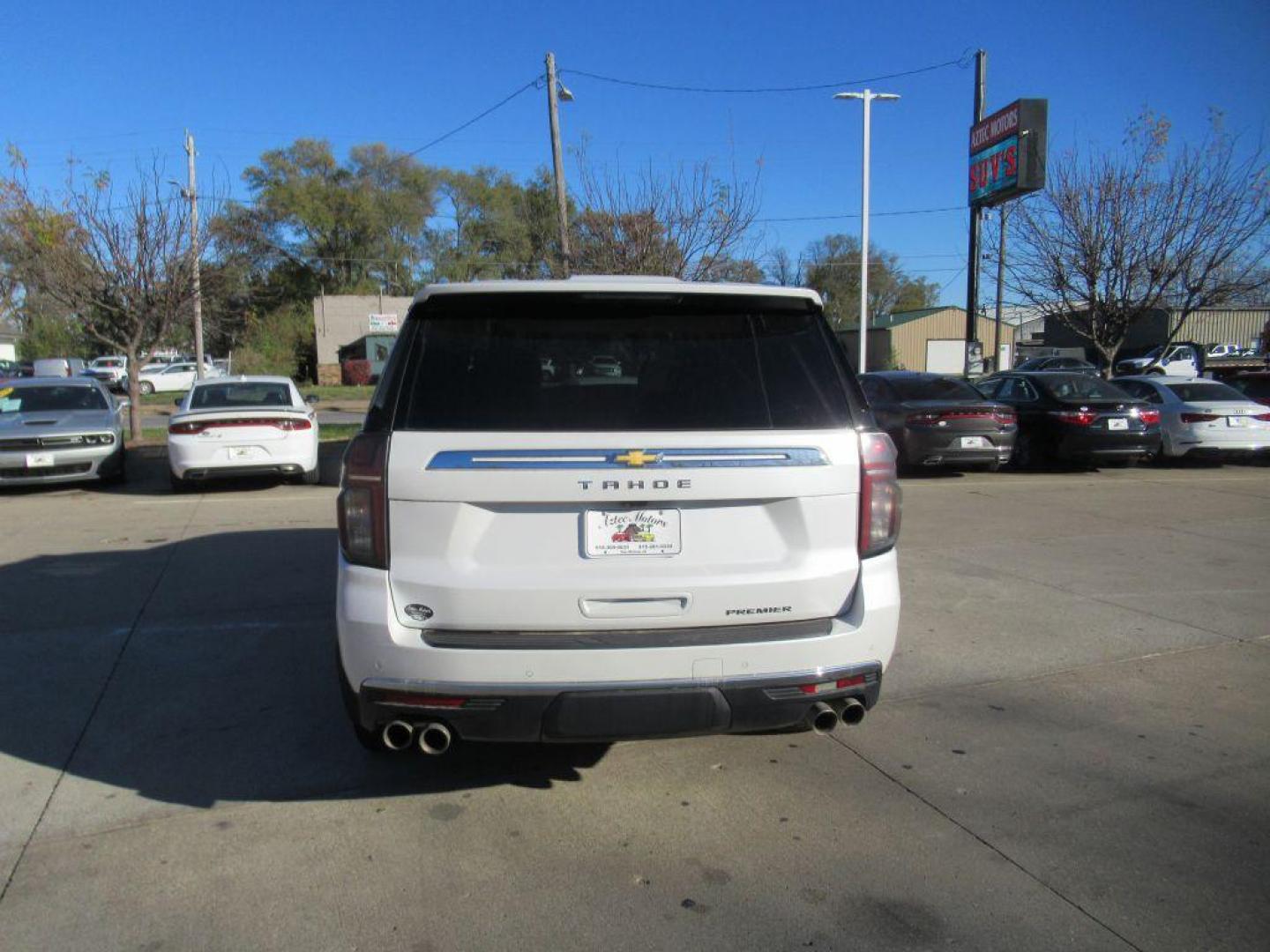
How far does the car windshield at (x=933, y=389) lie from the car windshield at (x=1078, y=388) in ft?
4.08

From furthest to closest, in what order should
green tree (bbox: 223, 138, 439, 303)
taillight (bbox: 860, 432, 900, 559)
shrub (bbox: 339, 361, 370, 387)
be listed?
1. green tree (bbox: 223, 138, 439, 303)
2. shrub (bbox: 339, 361, 370, 387)
3. taillight (bbox: 860, 432, 900, 559)

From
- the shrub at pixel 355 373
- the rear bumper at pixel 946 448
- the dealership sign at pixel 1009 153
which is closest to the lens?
the rear bumper at pixel 946 448

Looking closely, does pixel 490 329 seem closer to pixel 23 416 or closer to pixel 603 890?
pixel 603 890

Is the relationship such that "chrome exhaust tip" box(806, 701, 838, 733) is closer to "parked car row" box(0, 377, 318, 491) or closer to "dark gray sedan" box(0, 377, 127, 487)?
"parked car row" box(0, 377, 318, 491)

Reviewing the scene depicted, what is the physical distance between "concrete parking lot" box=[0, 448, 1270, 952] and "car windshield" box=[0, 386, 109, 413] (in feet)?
22.8

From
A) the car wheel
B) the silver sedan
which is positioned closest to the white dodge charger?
the car wheel

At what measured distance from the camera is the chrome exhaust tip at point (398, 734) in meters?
3.14

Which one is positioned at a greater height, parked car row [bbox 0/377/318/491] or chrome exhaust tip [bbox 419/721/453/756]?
parked car row [bbox 0/377/318/491]

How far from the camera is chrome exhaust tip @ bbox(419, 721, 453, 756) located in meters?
3.14

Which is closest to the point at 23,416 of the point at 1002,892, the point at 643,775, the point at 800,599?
the point at 643,775

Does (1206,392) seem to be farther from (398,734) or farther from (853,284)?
(853,284)

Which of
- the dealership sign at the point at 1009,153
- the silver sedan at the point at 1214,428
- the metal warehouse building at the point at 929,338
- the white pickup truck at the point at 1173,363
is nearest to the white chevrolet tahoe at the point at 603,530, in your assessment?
the silver sedan at the point at 1214,428

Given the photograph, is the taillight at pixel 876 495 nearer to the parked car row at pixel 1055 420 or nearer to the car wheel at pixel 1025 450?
the parked car row at pixel 1055 420

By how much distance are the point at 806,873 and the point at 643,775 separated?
91cm
